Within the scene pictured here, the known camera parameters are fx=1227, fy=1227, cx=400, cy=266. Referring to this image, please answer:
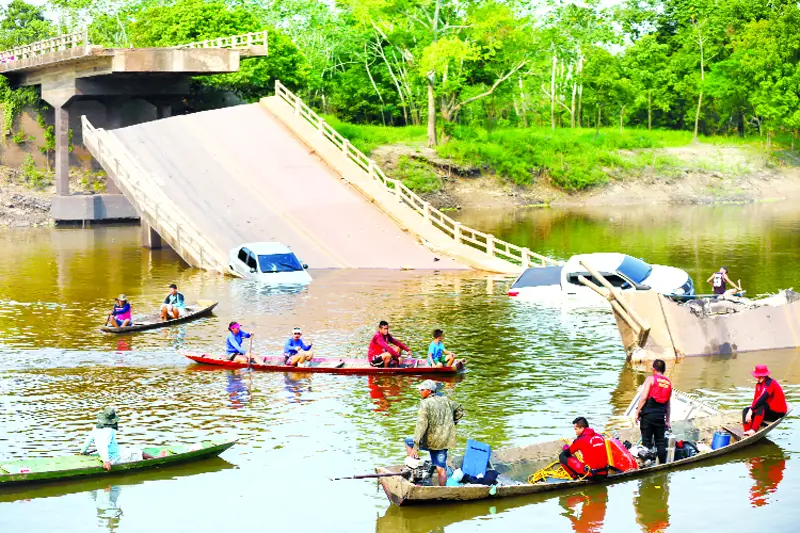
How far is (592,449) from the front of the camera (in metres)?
20.8

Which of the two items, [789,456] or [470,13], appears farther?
[470,13]

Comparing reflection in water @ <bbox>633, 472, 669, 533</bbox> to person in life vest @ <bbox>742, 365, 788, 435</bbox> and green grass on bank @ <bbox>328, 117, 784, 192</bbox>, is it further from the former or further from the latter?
green grass on bank @ <bbox>328, 117, 784, 192</bbox>

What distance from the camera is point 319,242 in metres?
51.9

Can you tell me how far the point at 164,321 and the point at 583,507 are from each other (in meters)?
19.2

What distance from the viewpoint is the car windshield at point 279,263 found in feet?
152

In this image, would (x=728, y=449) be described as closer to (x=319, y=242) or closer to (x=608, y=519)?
(x=608, y=519)

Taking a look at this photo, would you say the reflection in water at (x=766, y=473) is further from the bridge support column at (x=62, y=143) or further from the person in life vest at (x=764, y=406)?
the bridge support column at (x=62, y=143)

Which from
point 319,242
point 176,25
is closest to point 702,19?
point 176,25

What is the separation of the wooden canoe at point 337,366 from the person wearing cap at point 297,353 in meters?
0.13

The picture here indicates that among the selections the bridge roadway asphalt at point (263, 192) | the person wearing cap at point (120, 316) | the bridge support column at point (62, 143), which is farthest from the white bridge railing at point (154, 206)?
the person wearing cap at point (120, 316)

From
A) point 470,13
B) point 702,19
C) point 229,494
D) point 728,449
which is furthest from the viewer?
point 702,19

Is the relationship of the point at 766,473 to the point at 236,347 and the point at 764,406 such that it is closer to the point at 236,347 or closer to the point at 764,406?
the point at 764,406

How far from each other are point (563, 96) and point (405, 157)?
36487 mm

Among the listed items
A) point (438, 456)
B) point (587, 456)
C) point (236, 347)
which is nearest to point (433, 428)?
point (438, 456)
